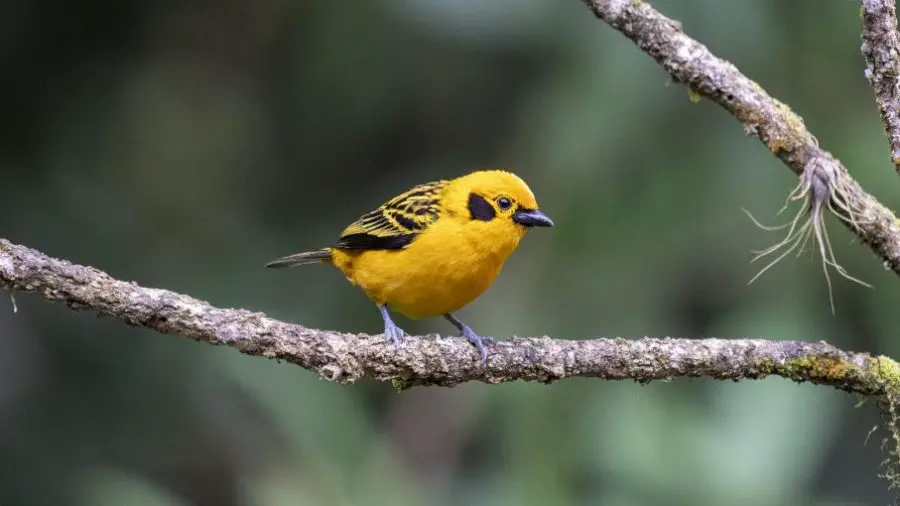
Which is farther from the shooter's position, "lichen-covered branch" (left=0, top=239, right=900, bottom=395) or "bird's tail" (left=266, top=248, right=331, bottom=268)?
"bird's tail" (left=266, top=248, right=331, bottom=268)

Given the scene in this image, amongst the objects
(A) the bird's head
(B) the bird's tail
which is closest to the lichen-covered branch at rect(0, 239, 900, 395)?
(A) the bird's head

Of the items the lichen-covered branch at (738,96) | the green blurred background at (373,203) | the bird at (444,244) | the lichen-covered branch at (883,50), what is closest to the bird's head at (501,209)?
the bird at (444,244)

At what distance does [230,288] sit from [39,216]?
119cm

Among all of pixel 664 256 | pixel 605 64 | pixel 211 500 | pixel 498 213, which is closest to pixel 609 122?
pixel 605 64

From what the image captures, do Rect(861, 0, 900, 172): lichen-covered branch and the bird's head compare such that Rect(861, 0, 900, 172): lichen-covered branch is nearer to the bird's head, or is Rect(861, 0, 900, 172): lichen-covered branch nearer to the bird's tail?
the bird's head

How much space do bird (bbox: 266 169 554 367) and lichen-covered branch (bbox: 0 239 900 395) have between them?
921mm

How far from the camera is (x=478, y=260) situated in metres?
4.37

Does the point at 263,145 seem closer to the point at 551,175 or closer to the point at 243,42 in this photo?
the point at 243,42

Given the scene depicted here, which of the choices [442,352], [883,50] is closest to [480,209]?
[442,352]

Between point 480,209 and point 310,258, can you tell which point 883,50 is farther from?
point 310,258

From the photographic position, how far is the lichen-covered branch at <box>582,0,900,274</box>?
3053mm

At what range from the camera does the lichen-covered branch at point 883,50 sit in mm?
2846

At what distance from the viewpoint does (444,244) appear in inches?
173

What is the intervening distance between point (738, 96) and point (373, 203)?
407cm
